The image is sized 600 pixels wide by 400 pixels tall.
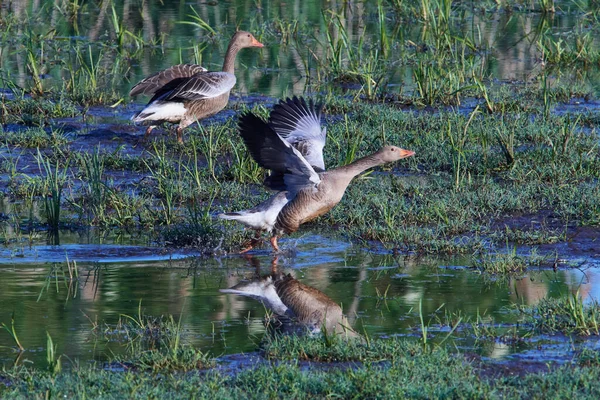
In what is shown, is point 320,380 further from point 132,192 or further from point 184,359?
point 132,192

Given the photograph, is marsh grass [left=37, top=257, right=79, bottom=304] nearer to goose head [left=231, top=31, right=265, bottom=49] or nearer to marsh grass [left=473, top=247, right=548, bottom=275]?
marsh grass [left=473, top=247, right=548, bottom=275]

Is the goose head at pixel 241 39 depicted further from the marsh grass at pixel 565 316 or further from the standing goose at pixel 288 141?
the marsh grass at pixel 565 316

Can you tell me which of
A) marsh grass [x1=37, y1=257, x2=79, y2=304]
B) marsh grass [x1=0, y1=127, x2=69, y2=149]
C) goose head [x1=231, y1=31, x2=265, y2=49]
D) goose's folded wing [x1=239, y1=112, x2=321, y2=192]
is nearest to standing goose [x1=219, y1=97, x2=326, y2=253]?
goose's folded wing [x1=239, y1=112, x2=321, y2=192]

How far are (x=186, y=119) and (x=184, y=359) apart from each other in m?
5.83

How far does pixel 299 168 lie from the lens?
757 cm

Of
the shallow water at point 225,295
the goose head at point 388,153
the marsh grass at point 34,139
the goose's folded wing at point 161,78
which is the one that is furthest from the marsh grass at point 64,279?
the goose's folded wing at point 161,78

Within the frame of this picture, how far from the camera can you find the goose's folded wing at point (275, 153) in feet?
23.9

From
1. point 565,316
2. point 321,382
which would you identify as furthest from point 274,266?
point 321,382

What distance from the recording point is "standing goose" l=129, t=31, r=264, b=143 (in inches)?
417

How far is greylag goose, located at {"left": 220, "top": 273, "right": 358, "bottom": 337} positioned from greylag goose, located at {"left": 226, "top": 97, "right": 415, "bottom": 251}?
0.64 meters

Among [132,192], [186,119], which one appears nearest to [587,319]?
[132,192]

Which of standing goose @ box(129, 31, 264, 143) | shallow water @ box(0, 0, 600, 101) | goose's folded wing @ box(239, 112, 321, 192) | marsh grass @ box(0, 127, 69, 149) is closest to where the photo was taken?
goose's folded wing @ box(239, 112, 321, 192)

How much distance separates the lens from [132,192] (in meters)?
9.15

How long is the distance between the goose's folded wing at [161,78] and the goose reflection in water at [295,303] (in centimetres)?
393
